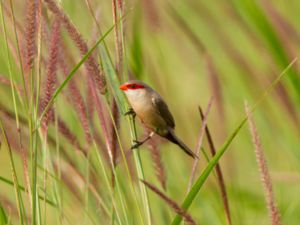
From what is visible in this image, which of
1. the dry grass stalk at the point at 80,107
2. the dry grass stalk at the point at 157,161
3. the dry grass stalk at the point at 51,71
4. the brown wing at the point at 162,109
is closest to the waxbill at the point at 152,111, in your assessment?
the brown wing at the point at 162,109

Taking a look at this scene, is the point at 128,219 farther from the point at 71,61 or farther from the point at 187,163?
the point at 187,163

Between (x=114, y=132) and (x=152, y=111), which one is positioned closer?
(x=114, y=132)

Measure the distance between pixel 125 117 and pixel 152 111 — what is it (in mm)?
493

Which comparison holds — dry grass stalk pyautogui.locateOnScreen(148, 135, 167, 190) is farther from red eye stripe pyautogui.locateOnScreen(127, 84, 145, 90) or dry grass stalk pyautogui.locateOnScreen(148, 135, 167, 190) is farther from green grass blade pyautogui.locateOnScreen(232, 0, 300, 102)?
green grass blade pyautogui.locateOnScreen(232, 0, 300, 102)

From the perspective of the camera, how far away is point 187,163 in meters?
3.03

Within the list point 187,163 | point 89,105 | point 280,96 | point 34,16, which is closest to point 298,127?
point 280,96

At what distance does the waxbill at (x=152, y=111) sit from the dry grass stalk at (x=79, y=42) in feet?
1.30

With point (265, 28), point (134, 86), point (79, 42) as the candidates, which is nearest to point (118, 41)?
point (79, 42)

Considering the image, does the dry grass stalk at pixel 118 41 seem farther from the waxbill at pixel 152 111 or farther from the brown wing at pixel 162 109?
the brown wing at pixel 162 109

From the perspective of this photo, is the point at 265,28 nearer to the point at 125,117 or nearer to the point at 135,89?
the point at 135,89

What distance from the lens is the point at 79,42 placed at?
1583 mm

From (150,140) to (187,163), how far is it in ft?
3.61

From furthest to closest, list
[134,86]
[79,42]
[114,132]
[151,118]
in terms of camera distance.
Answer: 1. [151,118]
2. [134,86]
3. [114,132]
4. [79,42]

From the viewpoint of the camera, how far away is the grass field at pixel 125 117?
5.31 feet
